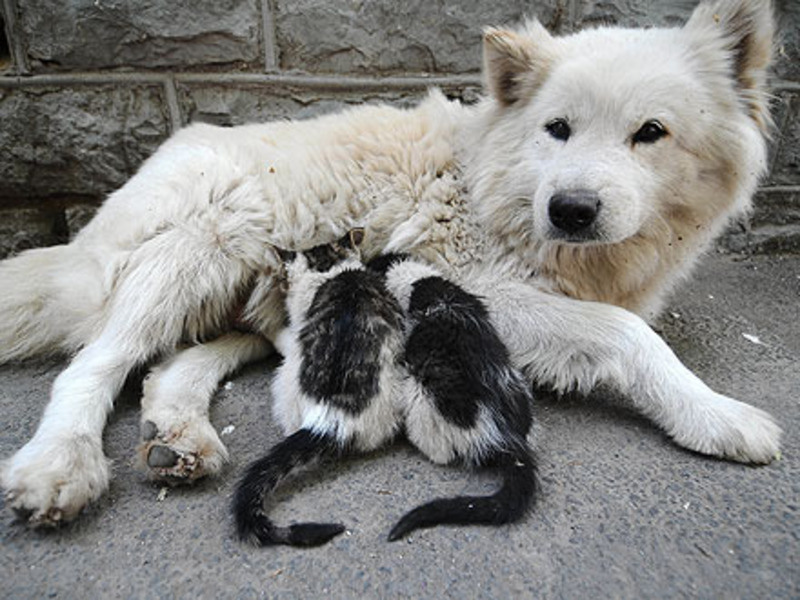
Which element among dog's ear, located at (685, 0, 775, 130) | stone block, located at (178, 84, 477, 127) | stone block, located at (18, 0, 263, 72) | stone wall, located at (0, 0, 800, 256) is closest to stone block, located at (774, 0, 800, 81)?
stone wall, located at (0, 0, 800, 256)

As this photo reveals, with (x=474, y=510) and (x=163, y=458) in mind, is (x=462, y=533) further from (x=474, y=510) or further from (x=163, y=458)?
(x=163, y=458)

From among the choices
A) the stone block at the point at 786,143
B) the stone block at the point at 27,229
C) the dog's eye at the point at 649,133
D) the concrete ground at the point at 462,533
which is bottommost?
the concrete ground at the point at 462,533

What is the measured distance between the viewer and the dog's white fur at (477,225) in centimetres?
197

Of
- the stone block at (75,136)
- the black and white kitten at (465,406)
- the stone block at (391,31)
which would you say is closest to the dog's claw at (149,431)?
the black and white kitten at (465,406)

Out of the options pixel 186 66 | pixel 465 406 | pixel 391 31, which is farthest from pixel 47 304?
pixel 391 31

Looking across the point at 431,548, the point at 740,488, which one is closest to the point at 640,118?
the point at 740,488

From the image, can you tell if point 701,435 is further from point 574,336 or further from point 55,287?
point 55,287

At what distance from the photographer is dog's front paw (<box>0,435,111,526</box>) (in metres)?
1.57

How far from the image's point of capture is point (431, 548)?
59.8 inches

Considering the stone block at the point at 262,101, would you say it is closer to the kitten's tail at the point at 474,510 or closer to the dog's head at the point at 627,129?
the dog's head at the point at 627,129

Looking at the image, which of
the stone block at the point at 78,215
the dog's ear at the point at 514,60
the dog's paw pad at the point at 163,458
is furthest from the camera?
the stone block at the point at 78,215

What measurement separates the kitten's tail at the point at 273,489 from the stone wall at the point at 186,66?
7.72 ft

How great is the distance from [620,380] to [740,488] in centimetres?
49

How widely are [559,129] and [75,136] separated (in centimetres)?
272
